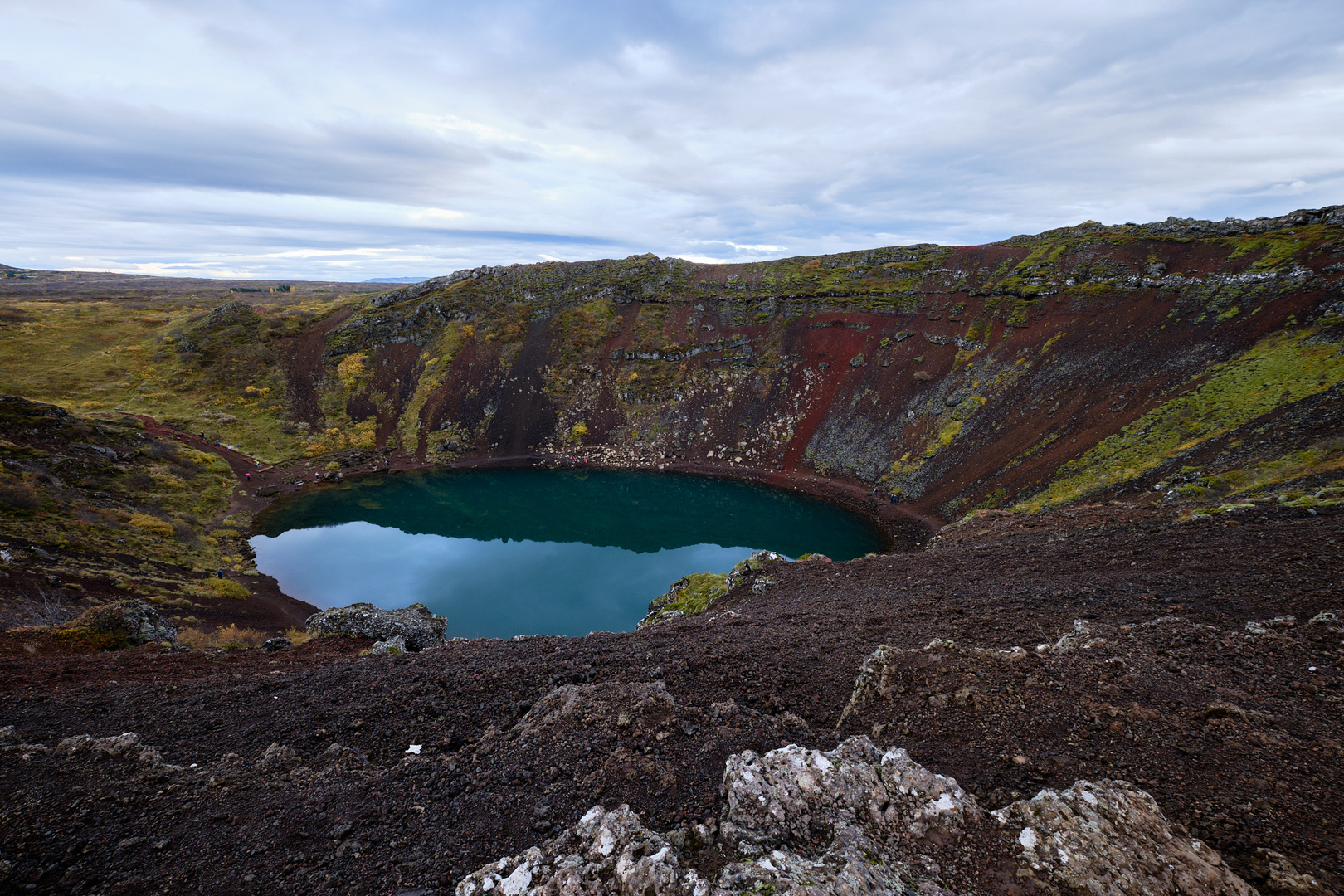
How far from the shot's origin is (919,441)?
40.6 metres

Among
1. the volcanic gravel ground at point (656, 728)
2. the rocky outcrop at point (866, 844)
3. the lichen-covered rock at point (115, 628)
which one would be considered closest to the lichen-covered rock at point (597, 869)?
the rocky outcrop at point (866, 844)

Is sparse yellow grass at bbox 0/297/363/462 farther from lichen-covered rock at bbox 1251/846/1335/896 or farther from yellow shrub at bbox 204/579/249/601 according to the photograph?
lichen-covered rock at bbox 1251/846/1335/896

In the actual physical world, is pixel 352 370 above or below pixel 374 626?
above

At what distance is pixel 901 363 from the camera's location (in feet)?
156

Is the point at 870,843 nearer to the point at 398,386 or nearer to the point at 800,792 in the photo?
the point at 800,792

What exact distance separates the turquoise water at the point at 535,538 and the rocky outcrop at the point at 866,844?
19932mm

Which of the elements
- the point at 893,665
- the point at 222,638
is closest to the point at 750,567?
the point at 893,665

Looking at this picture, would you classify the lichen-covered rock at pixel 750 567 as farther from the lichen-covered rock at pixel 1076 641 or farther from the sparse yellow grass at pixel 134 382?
the sparse yellow grass at pixel 134 382

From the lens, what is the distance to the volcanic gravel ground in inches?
203

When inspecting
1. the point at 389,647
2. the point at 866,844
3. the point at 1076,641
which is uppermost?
the point at 866,844

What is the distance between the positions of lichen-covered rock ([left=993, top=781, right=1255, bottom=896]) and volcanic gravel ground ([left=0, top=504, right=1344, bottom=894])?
324mm

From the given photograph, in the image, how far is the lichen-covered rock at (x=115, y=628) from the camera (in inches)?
551

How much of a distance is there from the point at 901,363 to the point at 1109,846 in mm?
48351

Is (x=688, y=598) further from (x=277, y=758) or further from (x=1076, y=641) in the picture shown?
(x=277, y=758)
